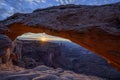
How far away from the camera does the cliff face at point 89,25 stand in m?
3.90

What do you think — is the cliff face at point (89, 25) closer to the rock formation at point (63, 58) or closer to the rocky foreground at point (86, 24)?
the rocky foreground at point (86, 24)

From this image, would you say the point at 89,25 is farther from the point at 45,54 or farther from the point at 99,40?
the point at 45,54

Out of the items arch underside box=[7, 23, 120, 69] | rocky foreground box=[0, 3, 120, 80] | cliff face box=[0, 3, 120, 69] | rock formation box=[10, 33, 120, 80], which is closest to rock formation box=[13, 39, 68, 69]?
rock formation box=[10, 33, 120, 80]

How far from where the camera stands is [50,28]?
4844 mm

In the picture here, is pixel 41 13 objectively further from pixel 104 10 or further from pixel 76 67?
pixel 76 67

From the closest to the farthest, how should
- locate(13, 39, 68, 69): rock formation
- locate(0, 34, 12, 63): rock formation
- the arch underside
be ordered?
the arch underside → locate(0, 34, 12, 63): rock formation → locate(13, 39, 68, 69): rock formation

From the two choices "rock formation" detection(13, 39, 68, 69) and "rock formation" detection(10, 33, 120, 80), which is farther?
"rock formation" detection(13, 39, 68, 69)

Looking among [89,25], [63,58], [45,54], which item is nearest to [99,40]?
[89,25]

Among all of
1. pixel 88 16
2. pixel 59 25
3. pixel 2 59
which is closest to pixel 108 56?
pixel 88 16

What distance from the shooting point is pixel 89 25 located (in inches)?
161

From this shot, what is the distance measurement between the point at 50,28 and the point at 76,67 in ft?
31.6

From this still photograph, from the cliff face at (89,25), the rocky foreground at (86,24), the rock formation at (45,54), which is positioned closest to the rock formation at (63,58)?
the rock formation at (45,54)

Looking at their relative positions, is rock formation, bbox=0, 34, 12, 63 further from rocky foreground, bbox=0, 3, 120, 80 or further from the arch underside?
the arch underside

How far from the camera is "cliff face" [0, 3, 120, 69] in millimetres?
3902
